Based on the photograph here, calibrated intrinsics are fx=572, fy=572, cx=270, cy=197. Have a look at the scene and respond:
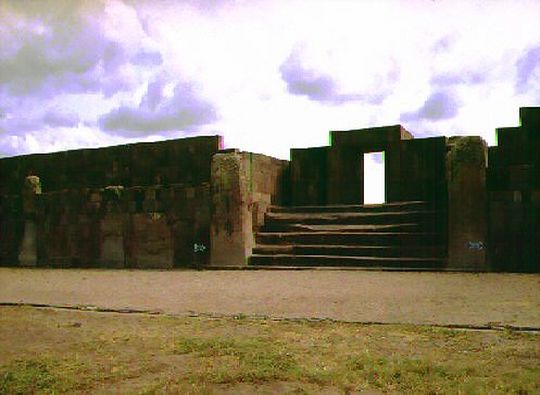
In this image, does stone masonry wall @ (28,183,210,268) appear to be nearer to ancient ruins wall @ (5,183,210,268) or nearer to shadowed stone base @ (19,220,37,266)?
ancient ruins wall @ (5,183,210,268)

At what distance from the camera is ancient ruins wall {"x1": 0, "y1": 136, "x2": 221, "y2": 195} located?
522 inches

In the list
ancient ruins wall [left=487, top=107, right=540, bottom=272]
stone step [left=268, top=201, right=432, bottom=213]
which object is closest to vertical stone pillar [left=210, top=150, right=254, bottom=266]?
stone step [left=268, top=201, right=432, bottom=213]

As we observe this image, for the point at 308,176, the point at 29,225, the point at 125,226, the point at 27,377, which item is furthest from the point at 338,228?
the point at 27,377

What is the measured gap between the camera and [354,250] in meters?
10.3

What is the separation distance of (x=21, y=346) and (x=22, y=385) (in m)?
1.24

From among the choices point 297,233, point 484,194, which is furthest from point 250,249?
point 484,194

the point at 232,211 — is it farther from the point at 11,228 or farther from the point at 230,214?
the point at 11,228

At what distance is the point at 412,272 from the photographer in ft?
30.1

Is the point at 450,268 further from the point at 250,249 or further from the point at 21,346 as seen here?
Result: the point at 21,346

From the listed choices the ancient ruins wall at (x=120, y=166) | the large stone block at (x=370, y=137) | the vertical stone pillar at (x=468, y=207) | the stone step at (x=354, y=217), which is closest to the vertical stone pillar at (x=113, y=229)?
the ancient ruins wall at (x=120, y=166)

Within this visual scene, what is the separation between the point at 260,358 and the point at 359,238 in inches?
285

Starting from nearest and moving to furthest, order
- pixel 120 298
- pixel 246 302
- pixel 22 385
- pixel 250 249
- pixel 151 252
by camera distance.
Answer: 1. pixel 22 385
2. pixel 246 302
3. pixel 120 298
4. pixel 250 249
5. pixel 151 252

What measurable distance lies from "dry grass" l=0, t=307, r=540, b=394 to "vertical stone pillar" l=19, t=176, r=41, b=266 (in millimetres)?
9012

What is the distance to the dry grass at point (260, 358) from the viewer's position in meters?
3.13
